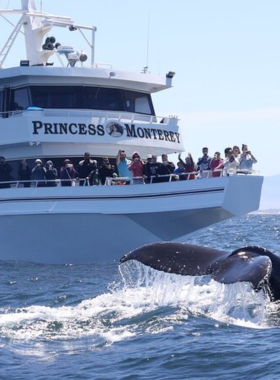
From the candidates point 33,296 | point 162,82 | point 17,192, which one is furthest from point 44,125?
point 33,296

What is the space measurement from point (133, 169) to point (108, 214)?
1.22m

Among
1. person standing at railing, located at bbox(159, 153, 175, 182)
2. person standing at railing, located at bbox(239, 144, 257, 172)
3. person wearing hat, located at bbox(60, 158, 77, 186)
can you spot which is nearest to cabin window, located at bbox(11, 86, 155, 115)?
person wearing hat, located at bbox(60, 158, 77, 186)

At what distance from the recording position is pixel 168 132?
1009 inches

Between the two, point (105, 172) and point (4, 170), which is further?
point (4, 170)

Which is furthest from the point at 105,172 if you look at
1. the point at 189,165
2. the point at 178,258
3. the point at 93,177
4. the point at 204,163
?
the point at 178,258

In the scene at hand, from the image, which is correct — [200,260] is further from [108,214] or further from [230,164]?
[108,214]

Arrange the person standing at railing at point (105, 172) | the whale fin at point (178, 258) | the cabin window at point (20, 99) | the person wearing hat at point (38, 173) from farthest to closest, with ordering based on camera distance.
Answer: the cabin window at point (20, 99) < the person wearing hat at point (38, 173) < the person standing at railing at point (105, 172) < the whale fin at point (178, 258)

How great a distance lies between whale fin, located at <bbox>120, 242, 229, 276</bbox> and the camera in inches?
450

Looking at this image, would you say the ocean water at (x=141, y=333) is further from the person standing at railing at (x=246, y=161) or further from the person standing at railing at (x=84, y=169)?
the person standing at railing at (x=84, y=169)

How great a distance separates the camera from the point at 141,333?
1245 centimetres

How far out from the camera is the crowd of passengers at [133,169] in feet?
72.2

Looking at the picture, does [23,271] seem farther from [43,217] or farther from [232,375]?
[232,375]

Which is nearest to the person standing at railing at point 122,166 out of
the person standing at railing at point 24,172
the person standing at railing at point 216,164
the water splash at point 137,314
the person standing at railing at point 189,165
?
the person standing at railing at point 189,165

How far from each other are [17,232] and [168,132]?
498cm
